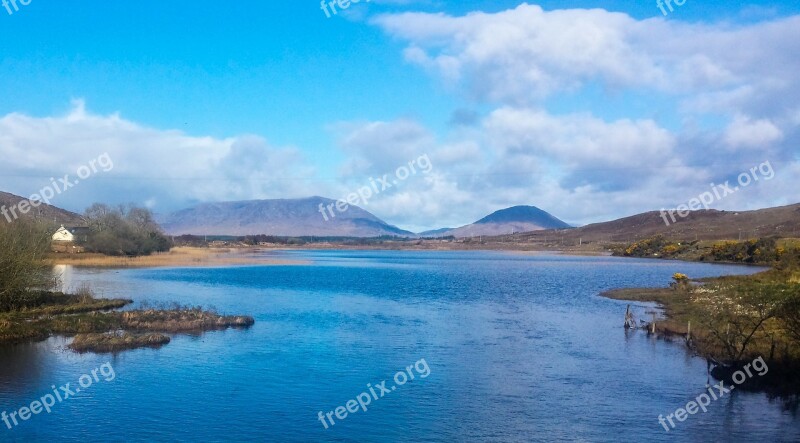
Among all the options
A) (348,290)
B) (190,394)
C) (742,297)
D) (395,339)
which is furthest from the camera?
(348,290)

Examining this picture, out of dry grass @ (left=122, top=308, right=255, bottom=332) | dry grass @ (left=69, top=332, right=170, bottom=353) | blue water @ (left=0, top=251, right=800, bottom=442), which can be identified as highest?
dry grass @ (left=122, top=308, right=255, bottom=332)

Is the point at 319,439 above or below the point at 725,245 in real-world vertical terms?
below

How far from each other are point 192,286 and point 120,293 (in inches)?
399

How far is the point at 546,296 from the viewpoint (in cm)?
6012

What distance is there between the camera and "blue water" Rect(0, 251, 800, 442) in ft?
67.0

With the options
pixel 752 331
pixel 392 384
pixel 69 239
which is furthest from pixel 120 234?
pixel 752 331

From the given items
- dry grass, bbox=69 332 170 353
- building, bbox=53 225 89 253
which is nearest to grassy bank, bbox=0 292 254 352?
dry grass, bbox=69 332 170 353

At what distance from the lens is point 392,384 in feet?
84.5

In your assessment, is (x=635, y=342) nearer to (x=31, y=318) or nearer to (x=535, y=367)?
(x=535, y=367)

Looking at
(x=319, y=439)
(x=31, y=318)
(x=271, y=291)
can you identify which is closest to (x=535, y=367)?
(x=319, y=439)

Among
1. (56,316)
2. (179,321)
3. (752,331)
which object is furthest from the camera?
(56,316)

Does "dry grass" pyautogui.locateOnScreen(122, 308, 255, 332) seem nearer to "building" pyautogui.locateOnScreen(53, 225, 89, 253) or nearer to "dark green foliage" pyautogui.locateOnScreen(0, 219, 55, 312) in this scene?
"dark green foliage" pyautogui.locateOnScreen(0, 219, 55, 312)

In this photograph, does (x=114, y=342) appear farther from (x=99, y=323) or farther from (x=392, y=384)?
(x=392, y=384)

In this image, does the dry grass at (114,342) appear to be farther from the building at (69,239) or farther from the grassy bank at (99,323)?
the building at (69,239)
